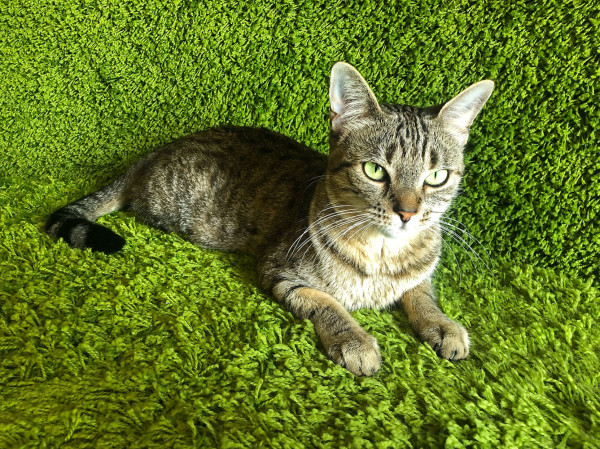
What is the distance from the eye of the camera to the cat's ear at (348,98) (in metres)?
1.26

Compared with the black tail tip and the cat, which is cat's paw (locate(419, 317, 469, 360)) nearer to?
the cat

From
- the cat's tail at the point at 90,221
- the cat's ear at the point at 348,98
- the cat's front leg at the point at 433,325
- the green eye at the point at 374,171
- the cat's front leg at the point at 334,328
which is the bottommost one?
the cat's tail at the point at 90,221

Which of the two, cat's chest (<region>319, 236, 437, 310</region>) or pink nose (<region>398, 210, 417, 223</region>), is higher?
pink nose (<region>398, 210, 417, 223</region>)

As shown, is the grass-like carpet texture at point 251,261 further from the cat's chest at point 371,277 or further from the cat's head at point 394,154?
the cat's head at point 394,154

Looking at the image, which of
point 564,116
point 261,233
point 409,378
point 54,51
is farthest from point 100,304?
point 564,116

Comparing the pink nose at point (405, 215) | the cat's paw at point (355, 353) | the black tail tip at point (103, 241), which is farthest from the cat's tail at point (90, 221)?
the pink nose at point (405, 215)

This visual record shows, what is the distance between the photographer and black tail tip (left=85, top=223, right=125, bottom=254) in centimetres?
150

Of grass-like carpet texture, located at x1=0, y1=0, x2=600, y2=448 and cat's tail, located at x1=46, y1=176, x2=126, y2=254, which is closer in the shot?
grass-like carpet texture, located at x1=0, y1=0, x2=600, y2=448

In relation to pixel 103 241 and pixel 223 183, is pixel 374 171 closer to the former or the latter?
pixel 223 183

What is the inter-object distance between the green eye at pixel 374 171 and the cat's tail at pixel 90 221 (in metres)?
0.82

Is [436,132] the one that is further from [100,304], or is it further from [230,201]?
[100,304]

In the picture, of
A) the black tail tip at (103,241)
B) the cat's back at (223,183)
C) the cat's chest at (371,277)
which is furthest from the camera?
the cat's back at (223,183)

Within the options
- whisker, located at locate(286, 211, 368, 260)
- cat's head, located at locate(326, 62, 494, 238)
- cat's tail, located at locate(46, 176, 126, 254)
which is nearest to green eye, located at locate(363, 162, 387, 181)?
cat's head, located at locate(326, 62, 494, 238)

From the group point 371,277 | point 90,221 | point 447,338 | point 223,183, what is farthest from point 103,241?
point 447,338
